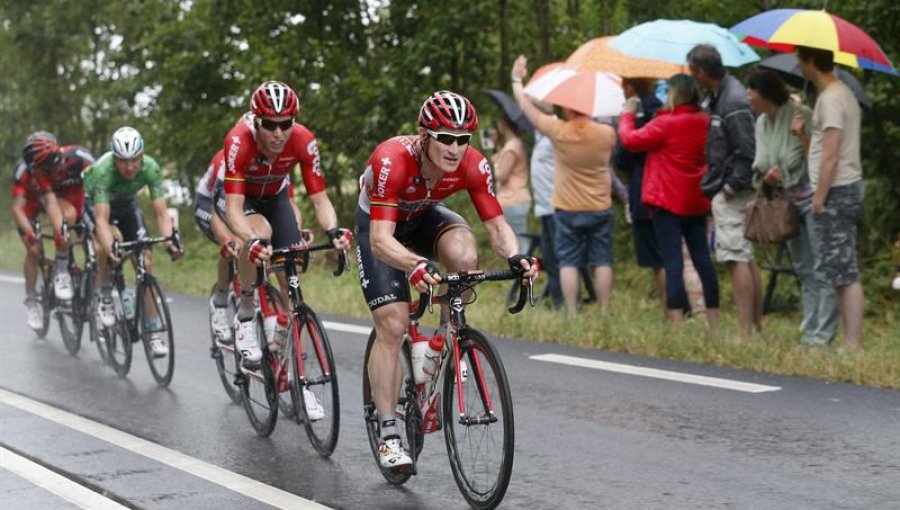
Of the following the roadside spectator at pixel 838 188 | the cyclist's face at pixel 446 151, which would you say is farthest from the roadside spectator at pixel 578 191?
the cyclist's face at pixel 446 151

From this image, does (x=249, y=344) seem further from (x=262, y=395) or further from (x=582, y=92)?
(x=582, y=92)

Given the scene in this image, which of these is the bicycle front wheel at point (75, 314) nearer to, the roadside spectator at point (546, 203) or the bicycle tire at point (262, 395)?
the bicycle tire at point (262, 395)

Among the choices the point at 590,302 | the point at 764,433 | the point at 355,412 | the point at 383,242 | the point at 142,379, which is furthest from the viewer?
the point at 590,302

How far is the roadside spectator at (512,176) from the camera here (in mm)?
12805

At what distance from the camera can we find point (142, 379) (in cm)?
999

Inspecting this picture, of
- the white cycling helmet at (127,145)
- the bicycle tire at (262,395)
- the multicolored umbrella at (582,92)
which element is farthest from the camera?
the multicolored umbrella at (582,92)

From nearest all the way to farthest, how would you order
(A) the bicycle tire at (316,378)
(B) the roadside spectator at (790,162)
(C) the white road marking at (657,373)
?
(A) the bicycle tire at (316,378) → (C) the white road marking at (657,373) → (B) the roadside spectator at (790,162)

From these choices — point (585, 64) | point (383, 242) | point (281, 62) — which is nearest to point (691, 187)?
point (585, 64)

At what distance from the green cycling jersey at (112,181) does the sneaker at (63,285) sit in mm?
1722

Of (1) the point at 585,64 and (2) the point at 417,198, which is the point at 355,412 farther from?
(1) the point at 585,64

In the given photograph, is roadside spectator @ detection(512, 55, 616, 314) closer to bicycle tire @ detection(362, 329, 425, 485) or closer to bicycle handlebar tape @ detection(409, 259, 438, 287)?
bicycle tire @ detection(362, 329, 425, 485)

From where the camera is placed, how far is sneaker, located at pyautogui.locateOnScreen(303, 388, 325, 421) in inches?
281

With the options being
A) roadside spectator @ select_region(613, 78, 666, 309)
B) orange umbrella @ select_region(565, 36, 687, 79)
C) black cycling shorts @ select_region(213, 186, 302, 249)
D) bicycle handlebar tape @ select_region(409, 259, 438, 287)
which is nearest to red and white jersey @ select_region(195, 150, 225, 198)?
black cycling shorts @ select_region(213, 186, 302, 249)

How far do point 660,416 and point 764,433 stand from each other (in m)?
0.72
